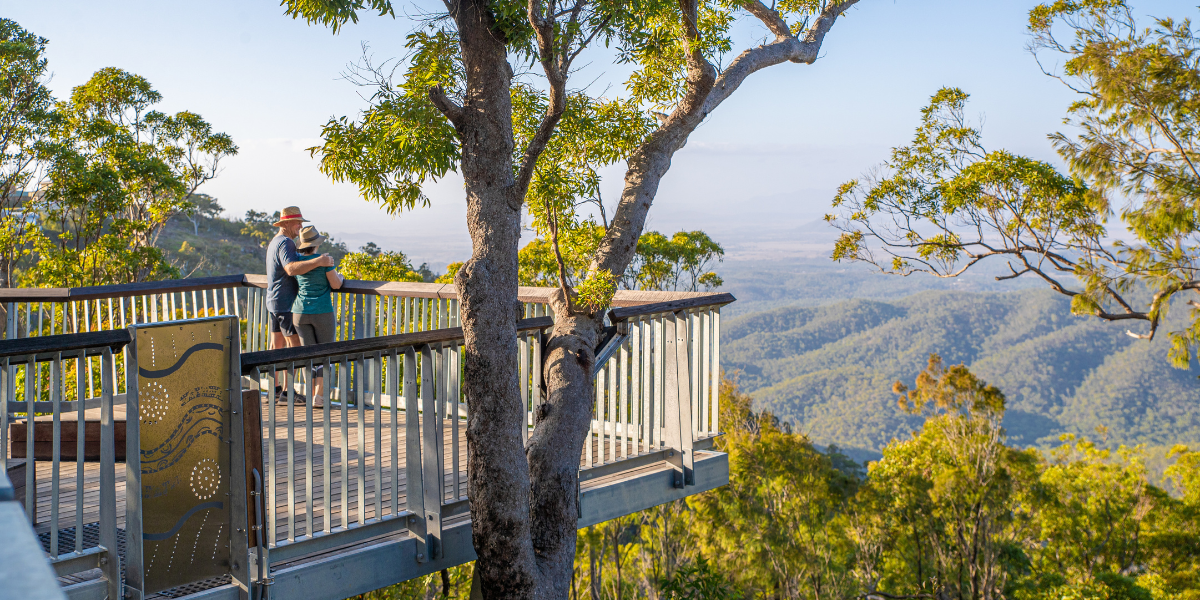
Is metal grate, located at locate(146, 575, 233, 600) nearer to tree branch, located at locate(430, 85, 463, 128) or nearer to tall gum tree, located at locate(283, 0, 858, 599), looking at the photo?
tall gum tree, located at locate(283, 0, 858, 599)

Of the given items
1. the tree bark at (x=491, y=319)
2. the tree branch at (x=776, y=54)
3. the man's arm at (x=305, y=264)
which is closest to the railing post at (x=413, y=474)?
the tree bark at (x=491, y=319)

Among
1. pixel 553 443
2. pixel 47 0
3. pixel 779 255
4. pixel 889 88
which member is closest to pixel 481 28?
pixel 553 443

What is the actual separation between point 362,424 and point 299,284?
2.95 metres

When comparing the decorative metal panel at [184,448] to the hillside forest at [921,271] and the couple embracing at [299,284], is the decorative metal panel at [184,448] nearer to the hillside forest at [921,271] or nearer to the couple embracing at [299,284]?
the hillside forest at [921,271]

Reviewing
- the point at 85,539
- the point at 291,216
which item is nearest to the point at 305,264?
the point at 291,216

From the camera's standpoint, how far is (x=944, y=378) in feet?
66.3

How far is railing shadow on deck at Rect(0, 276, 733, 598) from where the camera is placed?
2.83m

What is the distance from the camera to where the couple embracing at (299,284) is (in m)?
5.94

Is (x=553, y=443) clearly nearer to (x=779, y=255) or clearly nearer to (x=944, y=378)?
(x=944, y=378)

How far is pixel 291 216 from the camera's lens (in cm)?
623

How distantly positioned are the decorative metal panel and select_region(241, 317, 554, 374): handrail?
0.37 feet

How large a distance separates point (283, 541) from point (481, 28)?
2692 millimetres

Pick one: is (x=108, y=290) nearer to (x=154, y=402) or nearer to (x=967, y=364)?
(x=154, y=402)

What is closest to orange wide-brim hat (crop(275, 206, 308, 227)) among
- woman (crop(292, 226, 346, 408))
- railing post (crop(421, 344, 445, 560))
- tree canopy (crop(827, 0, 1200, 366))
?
woman (crop(292, 226, 346, 408))
